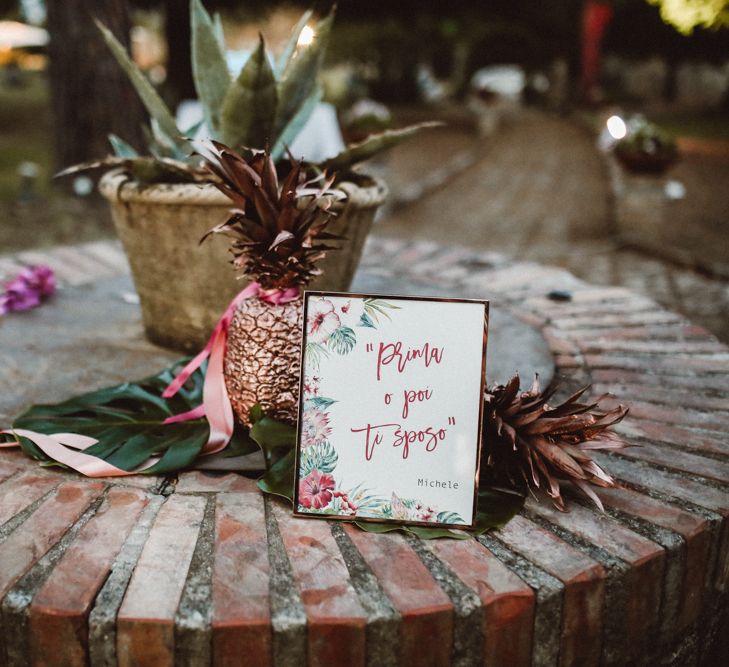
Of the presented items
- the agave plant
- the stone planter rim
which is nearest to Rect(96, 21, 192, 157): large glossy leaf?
the agave plant

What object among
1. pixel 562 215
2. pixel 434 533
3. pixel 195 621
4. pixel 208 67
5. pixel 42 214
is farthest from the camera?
pixel 562 215

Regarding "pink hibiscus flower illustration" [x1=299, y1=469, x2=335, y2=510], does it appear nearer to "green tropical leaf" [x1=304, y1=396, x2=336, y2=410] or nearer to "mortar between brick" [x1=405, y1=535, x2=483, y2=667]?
"green tropical leaf" [x1=304, y1=396, x2=336, y2=410]

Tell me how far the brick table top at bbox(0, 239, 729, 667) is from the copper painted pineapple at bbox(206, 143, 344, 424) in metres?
0.19

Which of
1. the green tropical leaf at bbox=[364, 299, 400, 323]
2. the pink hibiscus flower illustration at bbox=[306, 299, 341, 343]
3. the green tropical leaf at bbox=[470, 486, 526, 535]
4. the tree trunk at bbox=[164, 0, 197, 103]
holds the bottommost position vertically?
the green tropical leaf at bbox=[470, 486, 526, 535]

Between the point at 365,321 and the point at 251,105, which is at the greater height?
the point at 251,105

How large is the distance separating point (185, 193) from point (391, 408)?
0.80m

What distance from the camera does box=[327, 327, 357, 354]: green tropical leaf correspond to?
1145mm

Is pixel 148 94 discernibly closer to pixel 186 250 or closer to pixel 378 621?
pixel 186 250

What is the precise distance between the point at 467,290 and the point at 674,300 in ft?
7.70

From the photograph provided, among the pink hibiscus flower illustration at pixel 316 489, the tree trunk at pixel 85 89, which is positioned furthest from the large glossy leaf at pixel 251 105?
the tree trunk at pixel 85 89

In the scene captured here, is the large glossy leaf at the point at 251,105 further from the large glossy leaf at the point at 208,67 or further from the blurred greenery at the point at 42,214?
the blurred greenery at the point at 42,214

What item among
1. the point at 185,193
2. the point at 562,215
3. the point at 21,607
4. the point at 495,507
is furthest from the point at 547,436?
the point at 562,215

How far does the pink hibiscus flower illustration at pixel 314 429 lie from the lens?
1130 mm

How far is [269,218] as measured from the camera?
1245 mm
